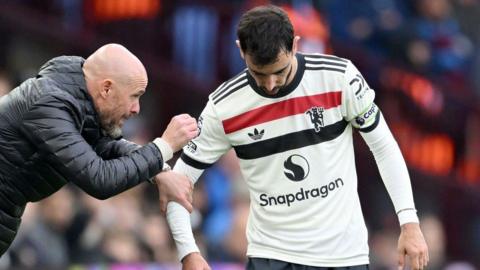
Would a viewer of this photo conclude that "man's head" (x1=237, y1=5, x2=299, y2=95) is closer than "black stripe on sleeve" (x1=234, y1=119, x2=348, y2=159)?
Yes

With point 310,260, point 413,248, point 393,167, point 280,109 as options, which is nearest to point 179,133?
point 280,109

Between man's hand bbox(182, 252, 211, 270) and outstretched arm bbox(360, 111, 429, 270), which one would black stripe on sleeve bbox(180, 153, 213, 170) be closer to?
man's hand bbox(182, 252, 211, 270)

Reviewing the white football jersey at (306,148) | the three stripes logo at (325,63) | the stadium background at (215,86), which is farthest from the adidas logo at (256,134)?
the stadium background at (215,86)

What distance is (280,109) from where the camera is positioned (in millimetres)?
7523

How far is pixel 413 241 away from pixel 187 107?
19.6ft

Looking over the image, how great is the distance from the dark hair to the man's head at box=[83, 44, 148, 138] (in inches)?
21.8

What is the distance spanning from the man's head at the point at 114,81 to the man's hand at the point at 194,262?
2.69ft

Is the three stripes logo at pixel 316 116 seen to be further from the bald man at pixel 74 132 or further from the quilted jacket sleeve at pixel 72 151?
the quilted jacket sleeve at pixel 72 151

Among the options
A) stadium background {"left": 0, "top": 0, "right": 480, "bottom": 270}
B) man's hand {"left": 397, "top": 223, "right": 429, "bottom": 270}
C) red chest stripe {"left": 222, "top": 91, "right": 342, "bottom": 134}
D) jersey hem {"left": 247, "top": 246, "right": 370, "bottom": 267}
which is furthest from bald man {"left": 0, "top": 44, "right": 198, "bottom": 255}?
stadium background {"left": 0, "top": 0, "right": 480, "bottom": 270}

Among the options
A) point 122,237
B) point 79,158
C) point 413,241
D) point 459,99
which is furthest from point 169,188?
point 459,99

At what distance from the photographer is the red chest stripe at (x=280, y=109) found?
24.6 feet

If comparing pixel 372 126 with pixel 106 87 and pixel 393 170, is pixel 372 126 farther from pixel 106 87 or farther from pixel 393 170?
pixel 106 87

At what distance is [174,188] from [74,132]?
75 cm

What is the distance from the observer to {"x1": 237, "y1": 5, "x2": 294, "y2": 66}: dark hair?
7.15 m
